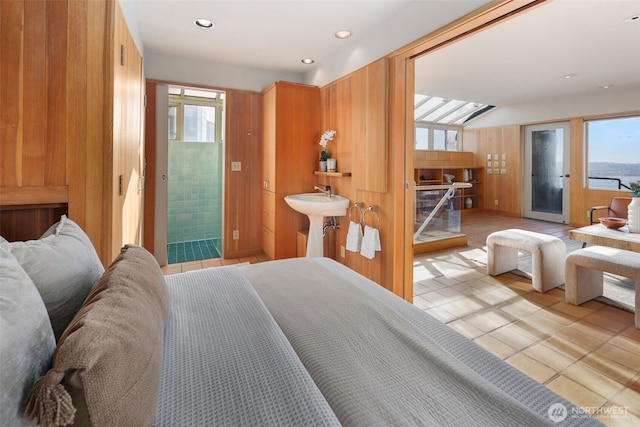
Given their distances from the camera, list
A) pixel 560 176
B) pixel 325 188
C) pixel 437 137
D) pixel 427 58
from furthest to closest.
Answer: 1. pixel 437 137
2. pixel 560 176
3. pixel 427 58
4. pixel 325 188

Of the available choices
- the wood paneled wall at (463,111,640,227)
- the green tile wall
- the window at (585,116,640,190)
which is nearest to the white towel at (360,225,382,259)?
the green tile wall

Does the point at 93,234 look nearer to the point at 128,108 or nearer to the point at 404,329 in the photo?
the point at 128,108

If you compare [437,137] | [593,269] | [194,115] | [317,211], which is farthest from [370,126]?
[437,137]

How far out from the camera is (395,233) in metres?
2.60

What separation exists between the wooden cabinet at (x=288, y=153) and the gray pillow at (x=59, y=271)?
2.65 meters

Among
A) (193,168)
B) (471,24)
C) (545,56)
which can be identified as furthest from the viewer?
(193,168)

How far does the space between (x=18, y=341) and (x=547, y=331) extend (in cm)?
280

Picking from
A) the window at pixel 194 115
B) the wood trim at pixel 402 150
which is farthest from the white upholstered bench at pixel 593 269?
the window at pixel 194 115

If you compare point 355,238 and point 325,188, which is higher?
Answer: point 325,188

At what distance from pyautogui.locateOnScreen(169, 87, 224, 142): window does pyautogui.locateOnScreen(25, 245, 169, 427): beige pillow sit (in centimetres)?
461

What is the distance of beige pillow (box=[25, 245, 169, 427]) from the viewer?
1.57 ft

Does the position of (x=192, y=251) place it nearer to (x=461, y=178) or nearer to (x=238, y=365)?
(x=238, y=365)

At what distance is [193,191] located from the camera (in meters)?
5.00

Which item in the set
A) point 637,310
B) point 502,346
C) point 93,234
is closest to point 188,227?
point 93,234
